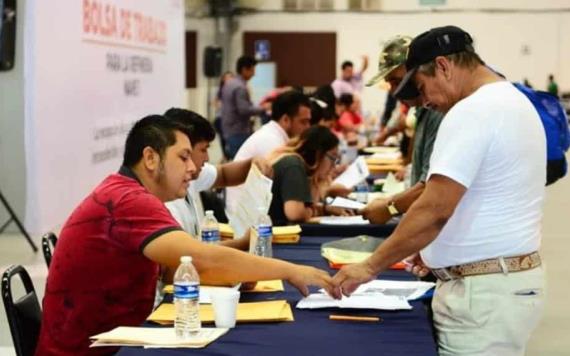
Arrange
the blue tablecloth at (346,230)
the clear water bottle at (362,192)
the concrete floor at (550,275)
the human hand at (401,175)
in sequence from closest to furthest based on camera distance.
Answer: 1. the blue tablecloth at (346,230)
2. the concrete floor at (550,275)
3. the clear water bottle at (362,192)
4. the human hand at (401,175)

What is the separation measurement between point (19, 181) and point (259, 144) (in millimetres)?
2543

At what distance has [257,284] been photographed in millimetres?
2668

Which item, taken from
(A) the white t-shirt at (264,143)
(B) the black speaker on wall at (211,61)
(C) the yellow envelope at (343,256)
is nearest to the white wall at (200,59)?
(B) the black speaker on wall at (211,61)

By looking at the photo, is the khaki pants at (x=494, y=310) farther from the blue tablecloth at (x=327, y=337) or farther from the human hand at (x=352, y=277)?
the human hand at (x=352, y=277)

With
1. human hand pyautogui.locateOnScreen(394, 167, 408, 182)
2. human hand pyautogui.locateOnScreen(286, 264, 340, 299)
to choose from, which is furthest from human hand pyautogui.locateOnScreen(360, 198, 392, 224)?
human hand pyautogui.locateOnScreen(394, 167, 408, 182)

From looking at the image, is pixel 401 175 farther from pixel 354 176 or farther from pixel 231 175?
pixel 231 175

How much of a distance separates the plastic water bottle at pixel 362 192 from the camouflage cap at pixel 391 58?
143 centimetres

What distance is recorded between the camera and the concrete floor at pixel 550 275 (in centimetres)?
430

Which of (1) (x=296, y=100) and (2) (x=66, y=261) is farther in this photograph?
(1) (x=296, y=100)

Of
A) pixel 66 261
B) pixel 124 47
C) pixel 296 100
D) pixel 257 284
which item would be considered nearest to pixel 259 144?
pixel 296 100

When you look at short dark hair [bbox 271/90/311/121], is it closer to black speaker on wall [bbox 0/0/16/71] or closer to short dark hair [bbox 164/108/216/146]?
short dark hair [bbox 164/108/216/146]

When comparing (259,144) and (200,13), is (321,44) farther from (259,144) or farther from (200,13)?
(259,144)

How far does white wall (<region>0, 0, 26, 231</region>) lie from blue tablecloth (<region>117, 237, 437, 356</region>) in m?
4.66

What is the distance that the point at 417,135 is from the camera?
3.68 meters
